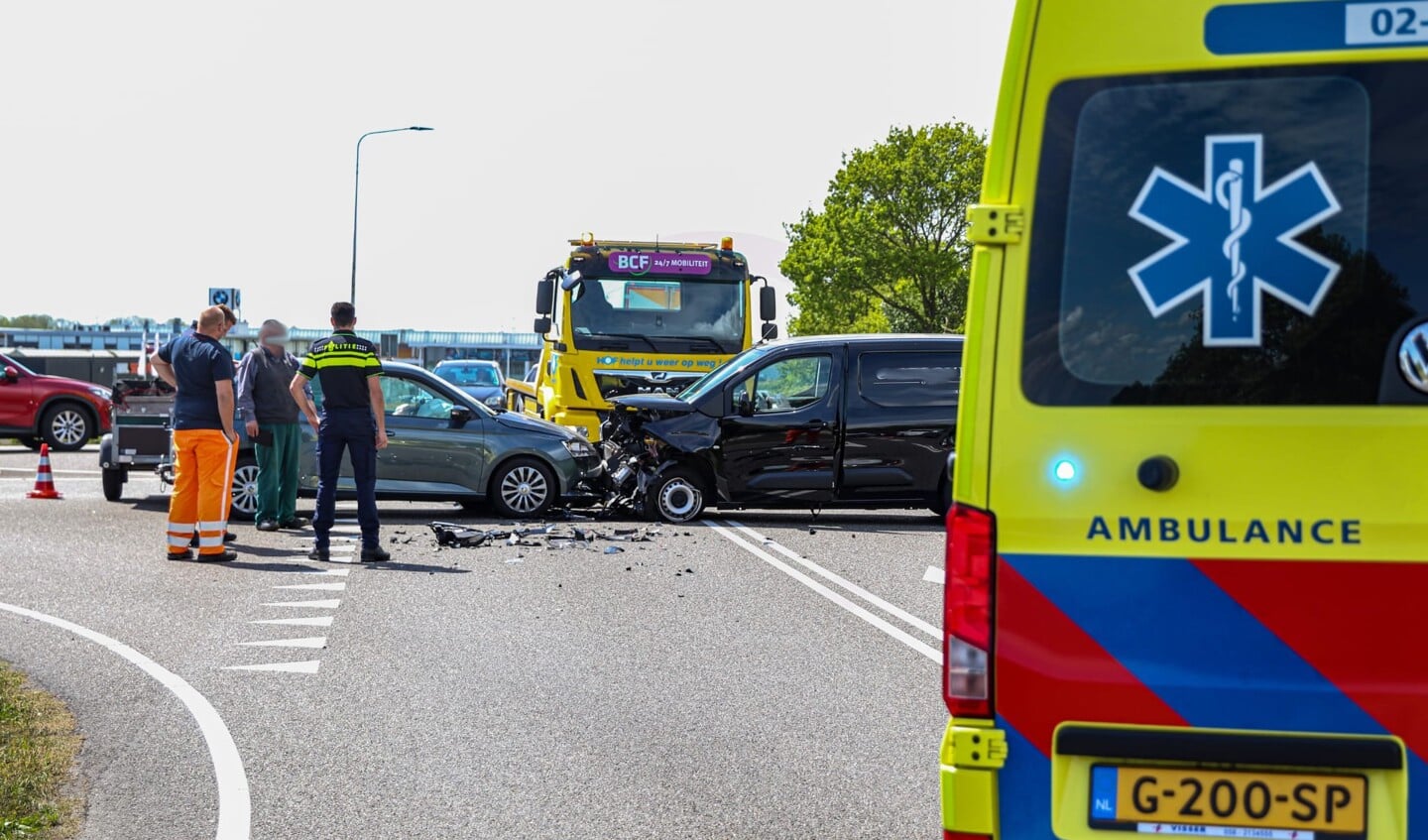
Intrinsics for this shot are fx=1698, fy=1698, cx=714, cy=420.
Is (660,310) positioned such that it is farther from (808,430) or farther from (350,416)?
(350,416)

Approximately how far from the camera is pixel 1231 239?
359 centimetres

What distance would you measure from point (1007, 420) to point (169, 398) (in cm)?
1515

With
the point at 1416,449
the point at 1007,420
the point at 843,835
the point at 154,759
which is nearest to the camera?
the point at 1416,449

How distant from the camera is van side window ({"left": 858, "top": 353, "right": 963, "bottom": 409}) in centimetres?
1645

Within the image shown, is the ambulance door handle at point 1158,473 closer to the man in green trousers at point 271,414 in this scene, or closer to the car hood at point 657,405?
the man in green trousers at point 271,414

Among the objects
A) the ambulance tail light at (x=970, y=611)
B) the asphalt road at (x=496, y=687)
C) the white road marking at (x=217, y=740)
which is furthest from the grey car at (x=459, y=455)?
the ambulance tail light at (x=970, y=611)

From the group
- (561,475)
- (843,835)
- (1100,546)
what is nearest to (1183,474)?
(1100,546)

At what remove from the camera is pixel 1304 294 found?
3.56 metres

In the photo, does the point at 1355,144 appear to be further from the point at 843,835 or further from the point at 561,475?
the point at 561,475

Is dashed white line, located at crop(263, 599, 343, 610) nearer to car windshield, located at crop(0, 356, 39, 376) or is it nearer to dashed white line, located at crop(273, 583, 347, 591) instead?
dashed white line, located at crop(273, 583, 347, 591)

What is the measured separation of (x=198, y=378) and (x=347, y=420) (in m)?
1.15

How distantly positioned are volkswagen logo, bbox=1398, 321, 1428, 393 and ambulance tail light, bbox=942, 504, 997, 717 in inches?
36.0

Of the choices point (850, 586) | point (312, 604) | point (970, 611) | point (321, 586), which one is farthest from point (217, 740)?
point (850, 586)

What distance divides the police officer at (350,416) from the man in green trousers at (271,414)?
1930 mm
